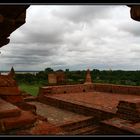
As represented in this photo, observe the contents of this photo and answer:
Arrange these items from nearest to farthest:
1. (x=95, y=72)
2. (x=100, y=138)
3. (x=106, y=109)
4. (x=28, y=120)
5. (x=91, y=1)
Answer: (x=91, y=1) < (x=100, y=138) < (x=28, y=120) < (x=106, y=109) < (x=95, y=72)

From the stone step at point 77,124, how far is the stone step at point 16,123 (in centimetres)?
523

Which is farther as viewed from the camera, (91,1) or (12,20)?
(12,20)

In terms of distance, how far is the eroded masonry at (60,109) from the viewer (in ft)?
9.74

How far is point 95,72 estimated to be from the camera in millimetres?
33094

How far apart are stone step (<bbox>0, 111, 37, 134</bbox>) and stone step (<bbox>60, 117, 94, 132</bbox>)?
17.1 feet

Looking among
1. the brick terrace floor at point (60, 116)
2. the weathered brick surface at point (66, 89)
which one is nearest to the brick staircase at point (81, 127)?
the brick terrace floor at point (60, 116)

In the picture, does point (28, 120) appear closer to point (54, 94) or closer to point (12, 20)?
point (12, 20)

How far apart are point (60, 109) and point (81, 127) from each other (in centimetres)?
326

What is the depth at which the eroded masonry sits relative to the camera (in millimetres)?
2969

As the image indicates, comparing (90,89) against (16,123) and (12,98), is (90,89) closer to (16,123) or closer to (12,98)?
(12,98)

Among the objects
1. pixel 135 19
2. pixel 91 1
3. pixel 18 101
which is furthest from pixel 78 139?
pixel 18 101

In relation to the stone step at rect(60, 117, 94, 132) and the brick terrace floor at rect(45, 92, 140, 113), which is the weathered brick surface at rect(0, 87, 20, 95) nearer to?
the stone step at rect(60, 117, 94, 132)

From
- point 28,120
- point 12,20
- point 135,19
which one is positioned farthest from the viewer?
point 12,20

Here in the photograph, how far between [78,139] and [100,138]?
0.12 metres
